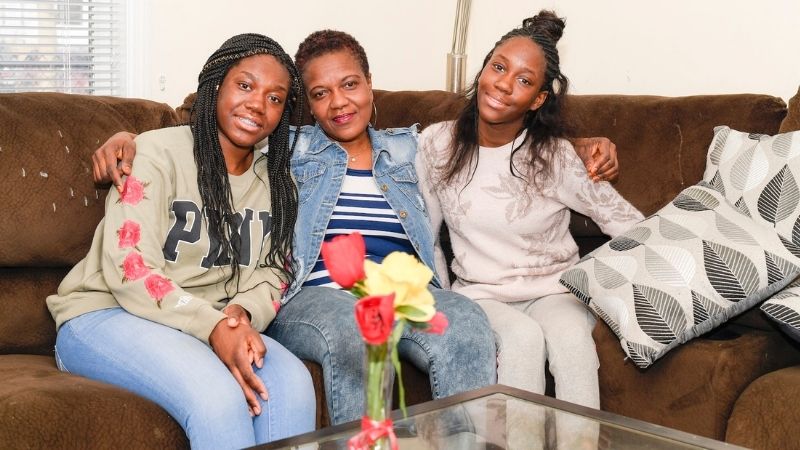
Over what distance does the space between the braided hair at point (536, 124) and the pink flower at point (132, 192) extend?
67cm

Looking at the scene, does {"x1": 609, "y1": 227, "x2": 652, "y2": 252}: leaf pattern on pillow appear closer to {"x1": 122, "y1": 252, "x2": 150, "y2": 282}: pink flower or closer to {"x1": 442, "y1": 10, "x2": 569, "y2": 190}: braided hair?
{"x1": 442, "y1": 10, "x2": 569, "y2": 190}: braided hair

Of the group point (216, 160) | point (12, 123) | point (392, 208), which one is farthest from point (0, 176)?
point (392, 208)

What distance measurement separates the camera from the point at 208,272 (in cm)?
180

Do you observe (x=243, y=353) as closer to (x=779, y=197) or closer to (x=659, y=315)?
(x=659, y=315)

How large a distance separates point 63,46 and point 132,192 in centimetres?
136

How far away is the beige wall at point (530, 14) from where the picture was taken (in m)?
2.51

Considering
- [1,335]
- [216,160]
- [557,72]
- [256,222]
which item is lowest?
[1,335]

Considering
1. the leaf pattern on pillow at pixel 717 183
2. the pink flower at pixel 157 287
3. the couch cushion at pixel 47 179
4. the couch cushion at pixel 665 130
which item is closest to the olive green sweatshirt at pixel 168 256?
the pink flower at pixel 157 287

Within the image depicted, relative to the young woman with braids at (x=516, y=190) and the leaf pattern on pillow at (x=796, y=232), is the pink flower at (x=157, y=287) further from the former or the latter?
the leaf pattern on pillow at (x=796, y=232)

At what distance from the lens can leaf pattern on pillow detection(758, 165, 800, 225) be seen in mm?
1794

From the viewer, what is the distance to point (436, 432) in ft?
4.30

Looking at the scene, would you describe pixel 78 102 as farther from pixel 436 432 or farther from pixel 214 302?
pixel 436 432

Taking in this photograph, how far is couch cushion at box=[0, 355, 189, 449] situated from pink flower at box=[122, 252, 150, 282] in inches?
7.9

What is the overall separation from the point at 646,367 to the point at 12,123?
1311mm
